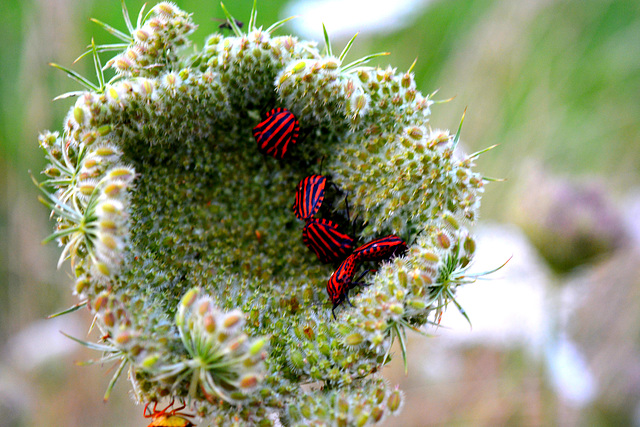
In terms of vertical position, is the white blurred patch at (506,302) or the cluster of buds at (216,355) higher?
the cluster of buds at (216,355)

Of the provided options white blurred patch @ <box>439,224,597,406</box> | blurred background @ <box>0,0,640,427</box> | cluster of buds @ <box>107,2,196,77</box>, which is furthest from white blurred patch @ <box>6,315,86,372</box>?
white blurred patch @ <box>439,224,597,406</box>

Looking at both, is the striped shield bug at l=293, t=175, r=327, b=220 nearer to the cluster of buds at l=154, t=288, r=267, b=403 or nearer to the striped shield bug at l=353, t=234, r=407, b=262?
the striped shield bug at l=353, t=234, r=407, b=262

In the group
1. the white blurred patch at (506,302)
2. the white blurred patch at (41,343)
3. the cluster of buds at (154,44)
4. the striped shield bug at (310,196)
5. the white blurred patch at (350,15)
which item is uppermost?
the cluster of buds at (154,44)

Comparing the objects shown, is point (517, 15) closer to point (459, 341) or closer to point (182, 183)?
point (459, 341)

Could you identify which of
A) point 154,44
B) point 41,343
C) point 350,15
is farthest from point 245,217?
point 350,15

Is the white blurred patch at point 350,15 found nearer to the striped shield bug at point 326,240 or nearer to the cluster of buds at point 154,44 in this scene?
the cluster of buds at point 154,44

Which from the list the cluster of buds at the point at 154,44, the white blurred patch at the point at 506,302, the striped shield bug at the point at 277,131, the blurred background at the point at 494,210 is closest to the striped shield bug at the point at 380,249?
the striped shield bug at the point at 277,131

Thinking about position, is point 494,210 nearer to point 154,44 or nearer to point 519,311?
point 519,311
